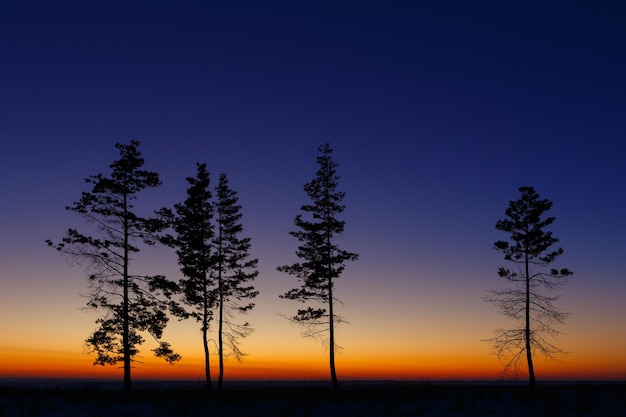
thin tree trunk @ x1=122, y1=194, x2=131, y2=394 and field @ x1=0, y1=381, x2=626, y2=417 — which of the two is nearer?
field @ x1=0, y1=381, x2=626, y2=417

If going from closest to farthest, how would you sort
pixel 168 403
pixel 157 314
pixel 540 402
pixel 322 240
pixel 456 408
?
pixel 456 408
pixel 540 402
pixel 168 403
pixel 157 314
pixel 322 240

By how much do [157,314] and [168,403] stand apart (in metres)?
5.92

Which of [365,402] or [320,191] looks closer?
[365,402]

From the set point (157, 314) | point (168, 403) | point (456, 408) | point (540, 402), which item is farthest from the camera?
point (157, 314)

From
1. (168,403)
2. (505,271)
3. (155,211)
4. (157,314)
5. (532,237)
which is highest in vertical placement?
(155,211)

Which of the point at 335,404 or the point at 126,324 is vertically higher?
the point at 126,324

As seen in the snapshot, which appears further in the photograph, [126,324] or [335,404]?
[126,324]

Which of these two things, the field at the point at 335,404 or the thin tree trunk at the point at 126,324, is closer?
the field at the point at 335,404

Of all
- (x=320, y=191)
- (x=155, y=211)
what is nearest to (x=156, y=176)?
(x=155, y=211)

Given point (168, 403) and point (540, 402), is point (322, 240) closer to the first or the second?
point (168, 403)

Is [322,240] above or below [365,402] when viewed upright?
above

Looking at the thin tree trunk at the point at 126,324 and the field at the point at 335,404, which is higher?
the thin tree trunk at the point at 126,324

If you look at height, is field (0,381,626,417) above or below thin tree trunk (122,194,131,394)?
below

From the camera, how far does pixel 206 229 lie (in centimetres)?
3847
